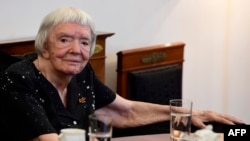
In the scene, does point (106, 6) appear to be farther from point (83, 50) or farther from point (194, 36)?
point (83, 50)

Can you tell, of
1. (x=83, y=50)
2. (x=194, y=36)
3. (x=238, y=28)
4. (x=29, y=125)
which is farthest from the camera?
(x=238, y=28)

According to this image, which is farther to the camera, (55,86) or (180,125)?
(55,86)

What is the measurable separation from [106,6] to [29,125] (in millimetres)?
1693

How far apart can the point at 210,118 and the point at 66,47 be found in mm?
739

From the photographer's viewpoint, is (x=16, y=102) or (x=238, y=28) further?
(x=238, y=28)

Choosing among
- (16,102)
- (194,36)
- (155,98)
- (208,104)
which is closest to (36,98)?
(16,102)

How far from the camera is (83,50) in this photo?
2.04m

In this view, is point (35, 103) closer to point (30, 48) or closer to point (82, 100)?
point (82, 100)

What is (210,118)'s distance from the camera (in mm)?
2258

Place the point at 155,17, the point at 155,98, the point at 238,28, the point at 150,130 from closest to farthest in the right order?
the point at 150,130, the point at 155,98, the point at 155,17, the point at 238,28

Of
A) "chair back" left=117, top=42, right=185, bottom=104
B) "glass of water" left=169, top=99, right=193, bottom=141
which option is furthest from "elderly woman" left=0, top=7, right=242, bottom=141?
"chair back" left=117, top=42, right=185, bottom=104

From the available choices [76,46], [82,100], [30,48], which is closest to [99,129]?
[76,46]

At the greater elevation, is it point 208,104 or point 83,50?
point 83,50

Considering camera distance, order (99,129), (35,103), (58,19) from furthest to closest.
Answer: (58,19) < (35,103) < (99,129)
